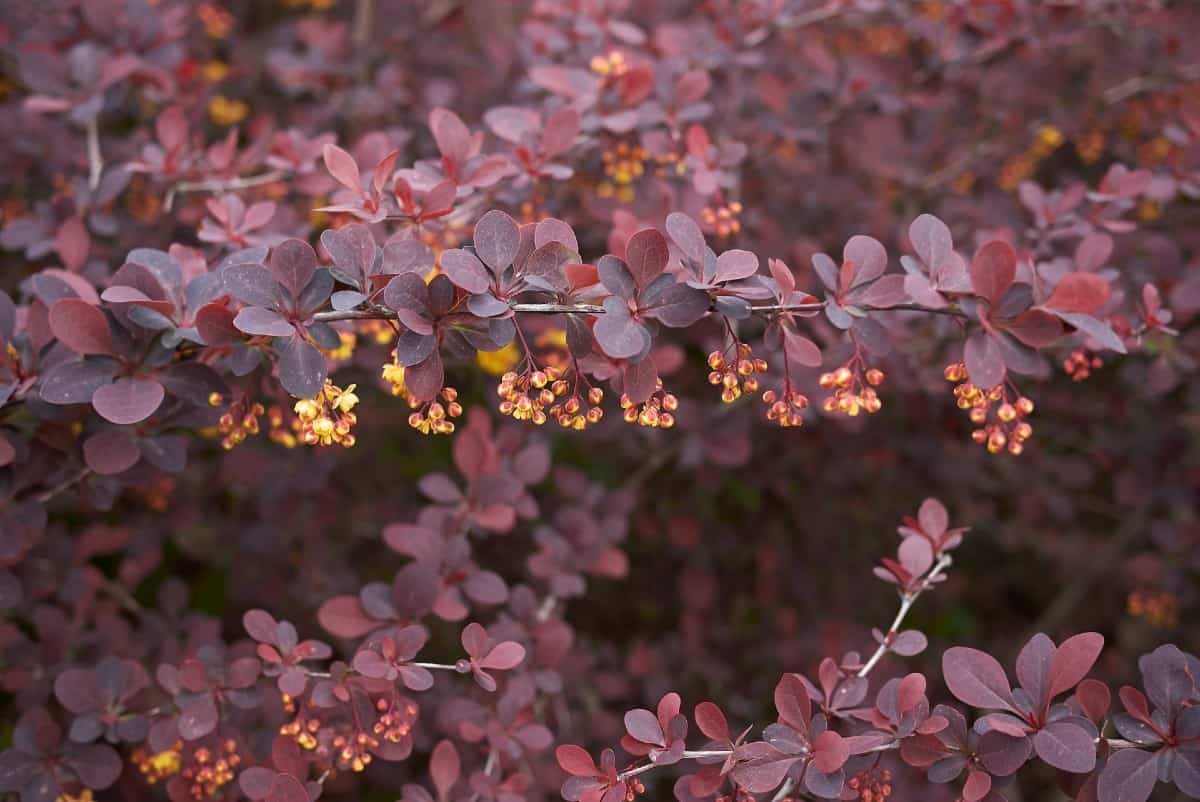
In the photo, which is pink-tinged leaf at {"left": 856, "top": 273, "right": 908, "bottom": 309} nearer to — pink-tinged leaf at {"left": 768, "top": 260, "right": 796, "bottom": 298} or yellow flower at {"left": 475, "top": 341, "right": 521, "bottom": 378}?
pink-tinged leaf at {"left": 768, "top": 260, "right": 796, "bottom": 298}

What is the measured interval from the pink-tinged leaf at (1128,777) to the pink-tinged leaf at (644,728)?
1.70 ft

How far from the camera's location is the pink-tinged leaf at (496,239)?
1145 mm

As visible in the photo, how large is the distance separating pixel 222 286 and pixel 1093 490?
2.47m

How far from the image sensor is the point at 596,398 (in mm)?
1198

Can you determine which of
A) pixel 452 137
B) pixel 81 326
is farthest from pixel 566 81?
pixel 81 326

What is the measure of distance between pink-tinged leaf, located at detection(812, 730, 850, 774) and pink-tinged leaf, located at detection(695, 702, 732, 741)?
123 mm

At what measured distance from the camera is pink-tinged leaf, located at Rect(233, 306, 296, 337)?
1100 millimetres

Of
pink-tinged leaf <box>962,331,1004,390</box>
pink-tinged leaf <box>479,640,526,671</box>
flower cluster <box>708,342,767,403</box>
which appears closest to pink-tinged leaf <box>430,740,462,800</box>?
pink-tinged leaf <box>479,640,526,671</box>

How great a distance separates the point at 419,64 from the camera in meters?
2.69

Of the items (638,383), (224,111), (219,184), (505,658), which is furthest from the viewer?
(224,111)

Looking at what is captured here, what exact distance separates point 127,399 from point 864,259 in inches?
36.4

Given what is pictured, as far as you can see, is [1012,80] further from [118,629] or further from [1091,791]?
[118,629]

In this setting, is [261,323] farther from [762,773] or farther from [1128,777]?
[1128,777]

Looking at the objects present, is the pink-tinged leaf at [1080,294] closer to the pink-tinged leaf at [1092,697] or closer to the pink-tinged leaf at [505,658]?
the pink-tinged leaf at [1092,697]
